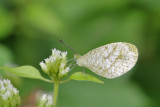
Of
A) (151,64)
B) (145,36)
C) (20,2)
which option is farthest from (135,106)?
(20,2)

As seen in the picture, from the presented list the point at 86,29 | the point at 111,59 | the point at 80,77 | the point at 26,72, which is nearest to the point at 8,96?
the point at 26,72

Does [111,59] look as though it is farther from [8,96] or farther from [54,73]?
[8,96]

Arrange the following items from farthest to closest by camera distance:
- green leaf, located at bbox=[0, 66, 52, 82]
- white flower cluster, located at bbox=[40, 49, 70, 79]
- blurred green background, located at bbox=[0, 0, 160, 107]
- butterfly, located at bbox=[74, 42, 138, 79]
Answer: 1. blurred green background, located at bbox=[0, 0, 160, 107]
2. butterfly, located at bbox=[74, 42, 138, 79]
3. white flower cluster, located at bbox=[40, 49, 70, 79]
4. green leaf, located at bbox=[0, 66, 52, 82]

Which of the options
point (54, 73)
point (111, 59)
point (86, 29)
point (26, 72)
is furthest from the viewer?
point (86, 29)

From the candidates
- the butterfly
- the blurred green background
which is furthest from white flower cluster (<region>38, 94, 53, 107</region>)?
the blurred green background

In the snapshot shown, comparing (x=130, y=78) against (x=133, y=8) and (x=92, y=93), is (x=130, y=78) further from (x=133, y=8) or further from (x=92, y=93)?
(x=133, y=8)

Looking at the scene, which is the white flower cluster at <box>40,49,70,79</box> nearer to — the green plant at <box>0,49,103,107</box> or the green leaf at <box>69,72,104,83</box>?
the green plant at <box>0,49,103,107</box>
